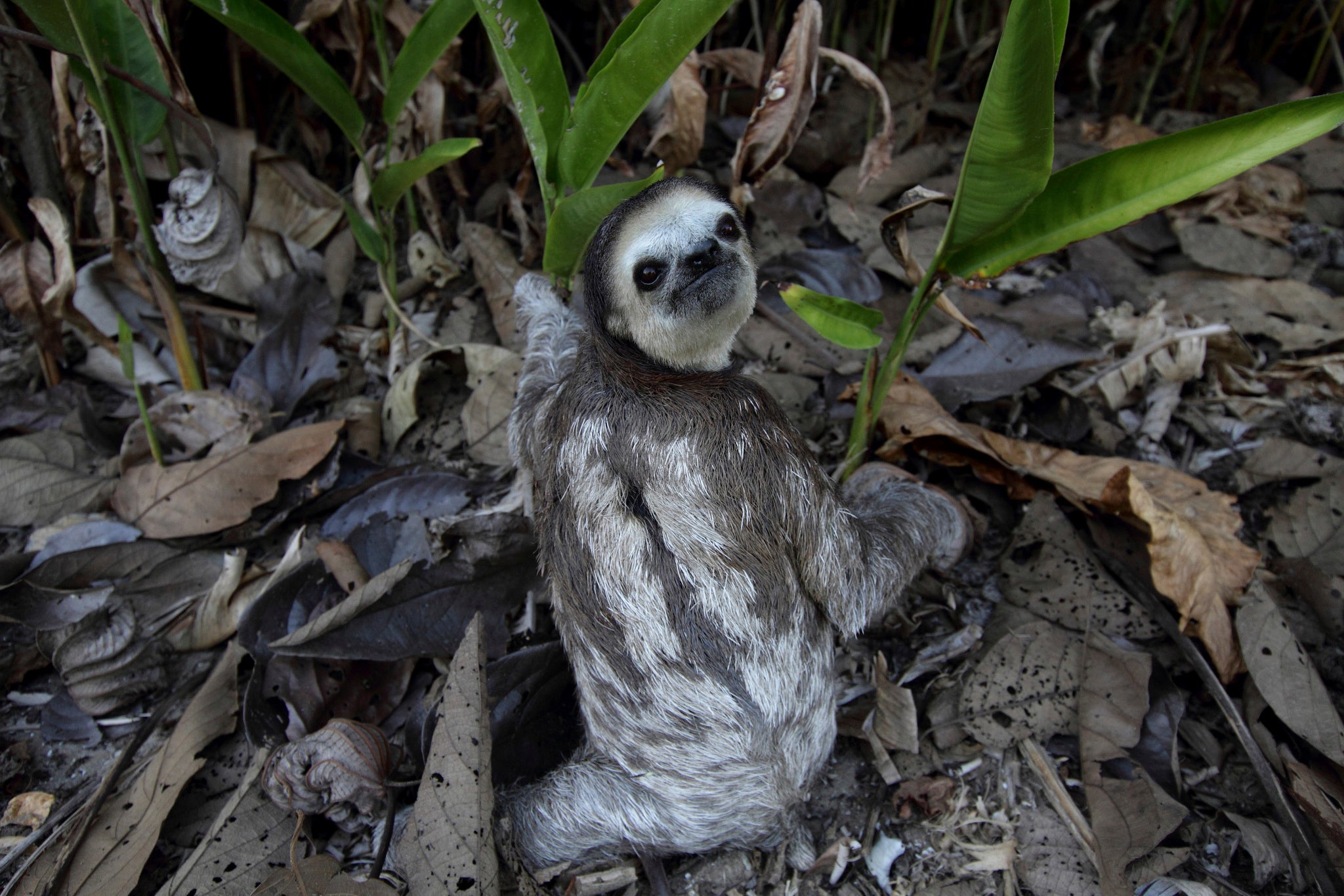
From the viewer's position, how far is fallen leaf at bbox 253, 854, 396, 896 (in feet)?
7.50

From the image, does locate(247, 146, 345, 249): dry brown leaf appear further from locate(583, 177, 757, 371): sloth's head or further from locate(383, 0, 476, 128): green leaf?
locate(583, 177, 757, 371): sloth's head

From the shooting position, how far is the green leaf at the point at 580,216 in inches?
94.0

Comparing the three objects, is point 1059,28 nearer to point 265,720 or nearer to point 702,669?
point 702,669

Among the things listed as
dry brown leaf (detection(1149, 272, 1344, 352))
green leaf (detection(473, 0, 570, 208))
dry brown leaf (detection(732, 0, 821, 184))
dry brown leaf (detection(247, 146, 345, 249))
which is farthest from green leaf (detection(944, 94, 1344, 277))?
dry brown leaf (detection(247, 146, 345, 249))

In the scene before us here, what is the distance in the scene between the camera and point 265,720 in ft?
8.66

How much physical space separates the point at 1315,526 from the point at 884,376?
1.71m

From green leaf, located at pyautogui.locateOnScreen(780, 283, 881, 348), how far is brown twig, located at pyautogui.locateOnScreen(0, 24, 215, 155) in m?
2.08

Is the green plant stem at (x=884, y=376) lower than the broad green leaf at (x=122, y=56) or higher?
lower

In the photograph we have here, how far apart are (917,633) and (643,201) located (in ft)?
6.05

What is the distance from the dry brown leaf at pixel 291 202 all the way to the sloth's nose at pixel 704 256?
7.41 feet

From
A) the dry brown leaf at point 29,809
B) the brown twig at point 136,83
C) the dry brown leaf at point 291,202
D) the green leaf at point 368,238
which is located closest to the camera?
the brown twig at point 136,83

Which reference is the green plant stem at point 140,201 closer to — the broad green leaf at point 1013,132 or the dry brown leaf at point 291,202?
the dry brown leaf at point 291,202

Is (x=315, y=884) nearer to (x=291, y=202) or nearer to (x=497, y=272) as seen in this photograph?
(x=497, y=272)

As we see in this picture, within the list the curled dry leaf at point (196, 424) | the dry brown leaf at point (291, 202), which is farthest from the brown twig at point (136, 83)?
the curled dry leaf at point (196, 424)
